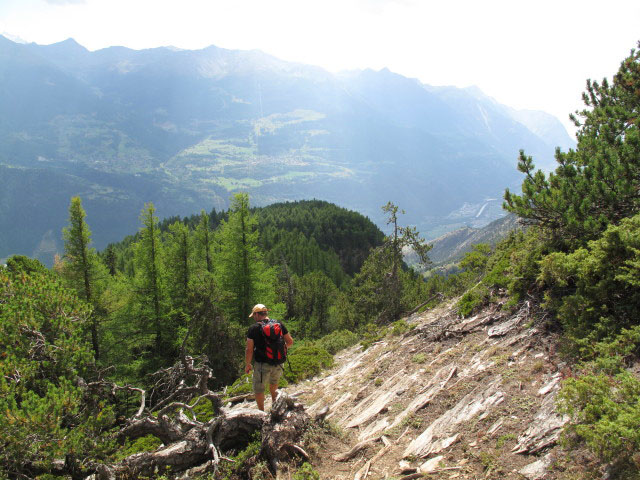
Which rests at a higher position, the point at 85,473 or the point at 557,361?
the point at 557,361

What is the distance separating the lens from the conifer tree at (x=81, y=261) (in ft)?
70.2

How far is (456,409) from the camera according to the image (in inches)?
281

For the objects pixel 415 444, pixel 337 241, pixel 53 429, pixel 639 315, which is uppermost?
pixel 639 315

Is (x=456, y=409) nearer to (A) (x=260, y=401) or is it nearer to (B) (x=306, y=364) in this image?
(A) (x=260, y=401)

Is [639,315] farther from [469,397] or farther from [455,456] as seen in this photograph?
[455,456]

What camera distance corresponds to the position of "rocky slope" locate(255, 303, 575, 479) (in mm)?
5406

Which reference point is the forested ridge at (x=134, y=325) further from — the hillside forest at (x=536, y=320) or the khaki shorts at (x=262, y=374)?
the khaki shorts at (x=262, y=374)

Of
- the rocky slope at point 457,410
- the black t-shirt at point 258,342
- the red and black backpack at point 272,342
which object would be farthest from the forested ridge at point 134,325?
the rocky slope at point 457,410

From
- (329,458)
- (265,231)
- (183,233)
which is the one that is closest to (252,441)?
(329,458)

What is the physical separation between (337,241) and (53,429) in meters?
121

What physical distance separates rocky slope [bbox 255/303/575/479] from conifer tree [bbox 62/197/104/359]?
17.5 meters

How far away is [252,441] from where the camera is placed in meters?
7.54

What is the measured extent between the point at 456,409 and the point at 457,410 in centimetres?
6

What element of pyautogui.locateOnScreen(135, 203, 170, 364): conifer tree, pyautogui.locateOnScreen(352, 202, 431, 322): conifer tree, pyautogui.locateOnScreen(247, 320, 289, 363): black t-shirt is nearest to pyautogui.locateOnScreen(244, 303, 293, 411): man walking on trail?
pyautogui.locateOnScreen(247, 320, 289, 363): black t-shirt
